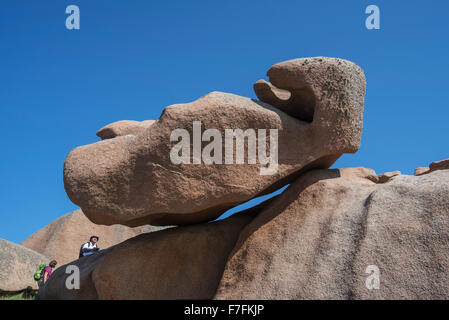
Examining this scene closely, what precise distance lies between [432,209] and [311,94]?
173 centimetres

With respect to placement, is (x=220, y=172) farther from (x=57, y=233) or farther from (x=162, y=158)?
(x=57, y=233)

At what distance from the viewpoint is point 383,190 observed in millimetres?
4238

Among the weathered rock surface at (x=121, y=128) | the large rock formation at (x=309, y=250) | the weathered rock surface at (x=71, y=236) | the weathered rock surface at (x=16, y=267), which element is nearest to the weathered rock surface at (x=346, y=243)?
the large rock formation at (x=309, y=250)

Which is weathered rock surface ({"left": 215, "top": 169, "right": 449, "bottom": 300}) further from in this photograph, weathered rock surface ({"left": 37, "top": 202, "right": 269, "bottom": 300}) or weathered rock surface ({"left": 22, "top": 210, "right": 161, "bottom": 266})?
weathered rock surface ({"left": 22, "top": 210, "right": 161, "bottom": 266})

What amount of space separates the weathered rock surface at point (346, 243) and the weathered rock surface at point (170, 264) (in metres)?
0.36

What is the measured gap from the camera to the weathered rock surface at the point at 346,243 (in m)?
3.60

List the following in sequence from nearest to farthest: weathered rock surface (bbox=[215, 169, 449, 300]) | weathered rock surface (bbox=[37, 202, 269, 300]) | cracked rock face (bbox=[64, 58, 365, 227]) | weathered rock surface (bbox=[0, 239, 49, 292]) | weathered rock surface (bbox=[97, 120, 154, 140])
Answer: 1. weathered rock surface (bbox=[215, 169, 449, 300])
2. cracked rock face (bbox=[64, 58, 365, 227])
3. weathered rock surface (bbox=[37, 202, 269, 300])
4. weathered rock surface (bbox=[97, 120, 154, 140])
5. weathered rock surface (bbox=[0, 239, 49, 292])

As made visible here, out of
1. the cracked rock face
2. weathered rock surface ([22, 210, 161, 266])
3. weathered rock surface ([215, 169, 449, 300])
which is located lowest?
weathered rock surface ([22, 210, 161, 266])

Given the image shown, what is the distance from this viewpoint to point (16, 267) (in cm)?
953

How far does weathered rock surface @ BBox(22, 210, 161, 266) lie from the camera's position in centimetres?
1109

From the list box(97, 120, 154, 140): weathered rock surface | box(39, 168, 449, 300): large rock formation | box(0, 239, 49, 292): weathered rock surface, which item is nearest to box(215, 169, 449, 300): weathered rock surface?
box(39, 168, 449, 300): large rock formation

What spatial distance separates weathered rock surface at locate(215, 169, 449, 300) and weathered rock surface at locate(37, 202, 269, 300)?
36cm
